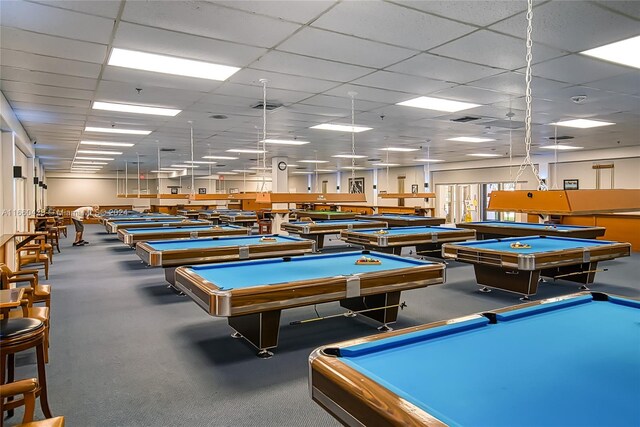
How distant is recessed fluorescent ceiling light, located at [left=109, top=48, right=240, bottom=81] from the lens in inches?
162

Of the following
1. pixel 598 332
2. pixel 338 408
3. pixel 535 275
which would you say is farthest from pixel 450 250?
pixel 338 408

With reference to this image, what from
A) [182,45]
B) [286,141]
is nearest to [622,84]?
[182,45]

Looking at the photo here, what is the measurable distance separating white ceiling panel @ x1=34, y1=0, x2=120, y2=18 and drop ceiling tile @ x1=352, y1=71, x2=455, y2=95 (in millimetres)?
2750

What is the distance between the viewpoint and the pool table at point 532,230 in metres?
7.28

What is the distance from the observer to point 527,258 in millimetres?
4668

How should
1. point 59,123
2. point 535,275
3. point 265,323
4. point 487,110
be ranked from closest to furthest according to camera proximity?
point 265,323
point 535,275
point 487,110
point 59,123

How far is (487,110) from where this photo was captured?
22.1 feet

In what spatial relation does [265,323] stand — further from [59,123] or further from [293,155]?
[293,155]

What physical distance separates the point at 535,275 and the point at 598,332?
344cm

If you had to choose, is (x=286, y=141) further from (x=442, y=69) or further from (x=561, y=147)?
(x=561, y=147)

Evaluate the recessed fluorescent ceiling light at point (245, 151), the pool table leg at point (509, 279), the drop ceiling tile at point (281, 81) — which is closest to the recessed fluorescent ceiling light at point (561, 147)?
the pool table leg at point (509, 279)

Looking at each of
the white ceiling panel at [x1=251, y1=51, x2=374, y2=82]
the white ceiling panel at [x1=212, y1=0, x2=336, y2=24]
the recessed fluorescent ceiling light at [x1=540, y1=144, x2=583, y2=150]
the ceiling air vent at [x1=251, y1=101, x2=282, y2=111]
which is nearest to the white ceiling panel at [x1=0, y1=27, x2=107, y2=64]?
the white ceiling panel at [x1=251, y1=51, x2=374, y2=82]

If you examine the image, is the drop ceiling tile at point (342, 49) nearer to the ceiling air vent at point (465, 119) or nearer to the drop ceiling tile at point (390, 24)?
the drop ceiling tile at point (390, 24)

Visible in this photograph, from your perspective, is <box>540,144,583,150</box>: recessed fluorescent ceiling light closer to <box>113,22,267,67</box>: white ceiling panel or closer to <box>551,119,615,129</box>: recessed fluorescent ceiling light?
<box>551,119,615,129</box>: recessed fluorescent ceiling light
